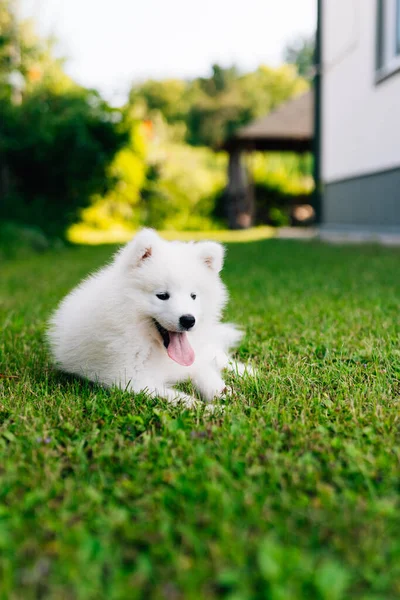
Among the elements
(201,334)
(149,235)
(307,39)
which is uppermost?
(307,39)

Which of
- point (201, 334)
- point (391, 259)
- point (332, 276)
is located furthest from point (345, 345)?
point (391, 259)

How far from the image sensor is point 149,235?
257 cm

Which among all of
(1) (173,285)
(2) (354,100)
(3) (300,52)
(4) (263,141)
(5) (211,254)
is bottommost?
(1) (173,285)

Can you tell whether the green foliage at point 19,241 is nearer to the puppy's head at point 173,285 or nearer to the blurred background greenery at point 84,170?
the blurred background greenery at point 84,170

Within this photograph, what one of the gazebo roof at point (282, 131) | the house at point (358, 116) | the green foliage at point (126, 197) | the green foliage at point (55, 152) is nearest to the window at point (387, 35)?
the house at point (358, 116)

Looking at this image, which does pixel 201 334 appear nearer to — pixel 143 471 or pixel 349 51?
pixel 143 471

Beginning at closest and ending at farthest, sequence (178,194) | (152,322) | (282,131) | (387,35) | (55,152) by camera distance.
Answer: (152,322) < (387,35) < (55,152) < (282,131) < (178,194)

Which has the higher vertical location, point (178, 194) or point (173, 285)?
point (178, 194)

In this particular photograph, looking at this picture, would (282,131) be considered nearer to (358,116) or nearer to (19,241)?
(358,116)

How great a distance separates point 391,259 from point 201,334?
5.23m

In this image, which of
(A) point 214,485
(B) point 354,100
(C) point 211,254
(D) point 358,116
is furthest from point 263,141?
(A) point 214,485

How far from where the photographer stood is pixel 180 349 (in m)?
2.62

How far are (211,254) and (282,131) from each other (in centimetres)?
1660

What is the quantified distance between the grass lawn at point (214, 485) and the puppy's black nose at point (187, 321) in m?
0.34
